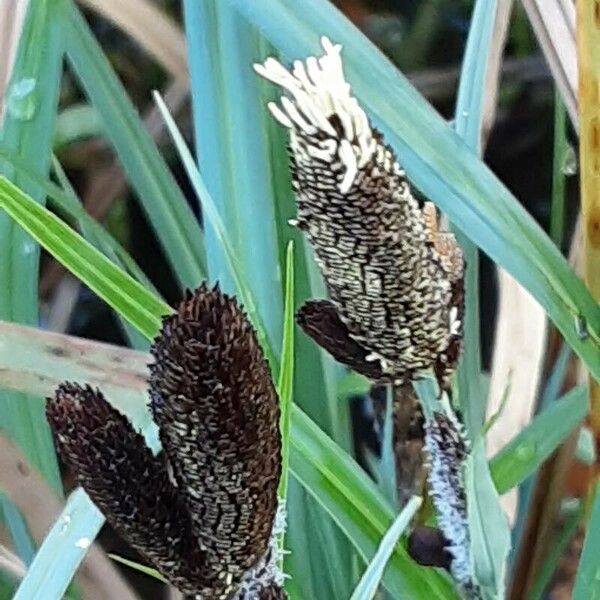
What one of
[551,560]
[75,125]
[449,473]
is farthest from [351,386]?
[75,125]

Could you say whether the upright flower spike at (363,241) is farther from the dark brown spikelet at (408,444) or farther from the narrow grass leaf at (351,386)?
the narrow grass leaf at (351,386)

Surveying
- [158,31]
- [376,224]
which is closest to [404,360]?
[376,224]

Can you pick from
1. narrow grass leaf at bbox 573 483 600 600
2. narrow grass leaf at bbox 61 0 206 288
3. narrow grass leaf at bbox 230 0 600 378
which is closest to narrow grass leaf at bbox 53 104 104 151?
narrow grass leaf at bbox 61 0 206 288

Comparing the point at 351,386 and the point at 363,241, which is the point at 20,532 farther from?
the point at 363,241

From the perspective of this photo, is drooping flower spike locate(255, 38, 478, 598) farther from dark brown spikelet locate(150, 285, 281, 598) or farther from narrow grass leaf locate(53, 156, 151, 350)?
narrow grass leaf locate(53, 156, 151, 350)

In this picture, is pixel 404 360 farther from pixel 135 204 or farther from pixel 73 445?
pixel 135 204
